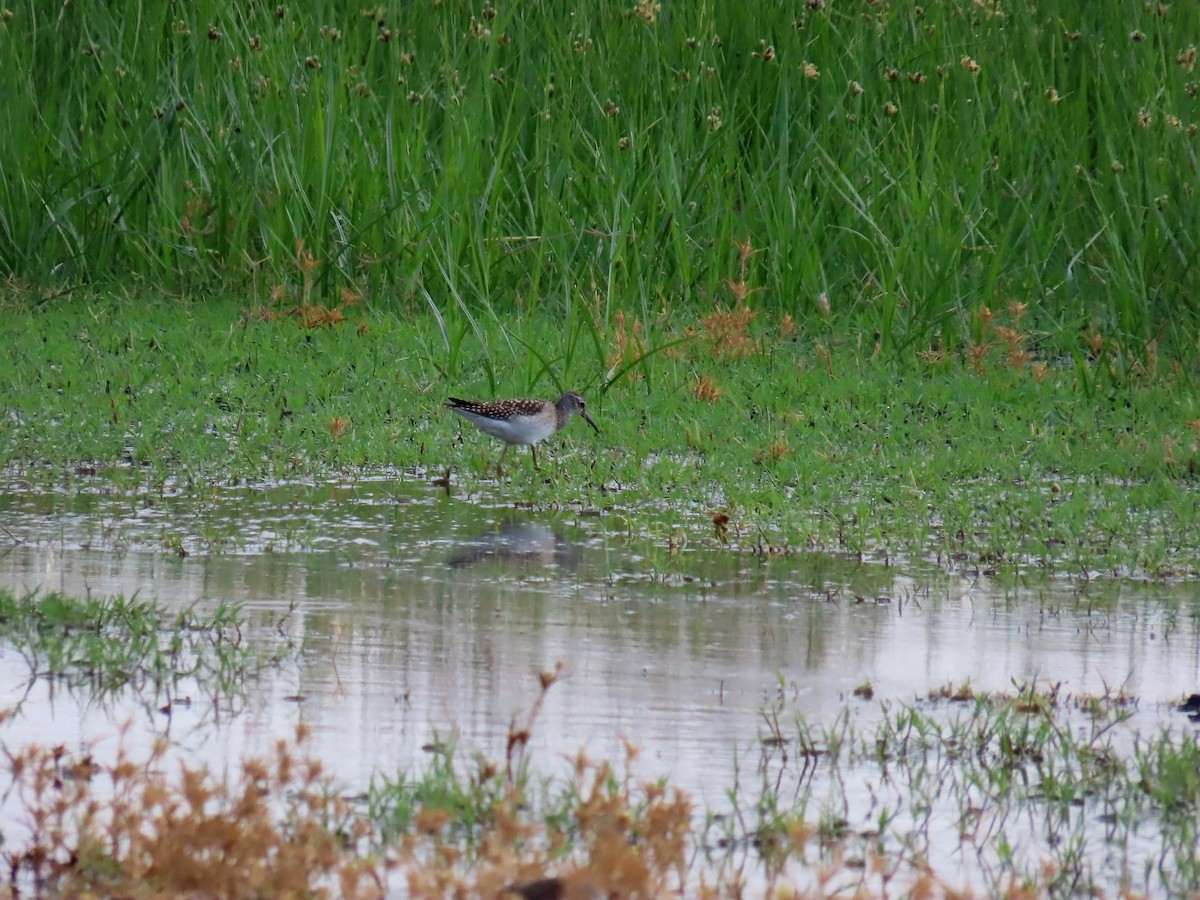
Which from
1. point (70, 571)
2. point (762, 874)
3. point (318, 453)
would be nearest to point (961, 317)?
point (318, 453)

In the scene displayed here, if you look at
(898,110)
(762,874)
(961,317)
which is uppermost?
(898,110)

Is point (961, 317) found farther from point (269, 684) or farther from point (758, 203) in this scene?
point (269, 684)

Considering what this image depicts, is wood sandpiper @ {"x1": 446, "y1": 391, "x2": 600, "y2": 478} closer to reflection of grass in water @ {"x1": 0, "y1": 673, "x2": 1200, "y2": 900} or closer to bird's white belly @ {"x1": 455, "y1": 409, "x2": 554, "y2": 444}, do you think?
bird's white belly @ {"x1": 455, "y1": 409, "x2": 554, "y2": 444}

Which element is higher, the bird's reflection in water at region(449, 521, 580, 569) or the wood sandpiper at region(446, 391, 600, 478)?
the wood sandpiper at region(446, 391, 600, 478)

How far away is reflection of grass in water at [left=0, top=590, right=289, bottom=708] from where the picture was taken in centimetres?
527

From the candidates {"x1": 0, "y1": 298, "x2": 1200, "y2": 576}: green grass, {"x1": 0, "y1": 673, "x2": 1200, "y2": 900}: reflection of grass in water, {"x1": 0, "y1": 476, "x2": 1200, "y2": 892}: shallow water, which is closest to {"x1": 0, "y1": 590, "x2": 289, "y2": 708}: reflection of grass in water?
{"x1": 0, "y1": 476, "x2": 1200, "y2": 892}: shallow water

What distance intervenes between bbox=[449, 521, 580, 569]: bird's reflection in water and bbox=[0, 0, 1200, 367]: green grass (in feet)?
11.4

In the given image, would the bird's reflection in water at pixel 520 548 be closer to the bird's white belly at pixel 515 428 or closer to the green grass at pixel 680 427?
the green grass at pixel 680 427

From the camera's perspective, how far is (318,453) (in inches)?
347

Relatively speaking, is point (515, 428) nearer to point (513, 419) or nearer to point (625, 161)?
point (513, 419)

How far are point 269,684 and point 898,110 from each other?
28.4ft

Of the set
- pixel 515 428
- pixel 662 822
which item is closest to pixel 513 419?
pixel 515 428

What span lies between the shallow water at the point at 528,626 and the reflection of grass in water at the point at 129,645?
0.09 metres

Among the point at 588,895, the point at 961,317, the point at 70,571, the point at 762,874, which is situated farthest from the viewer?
the point at 961,317
